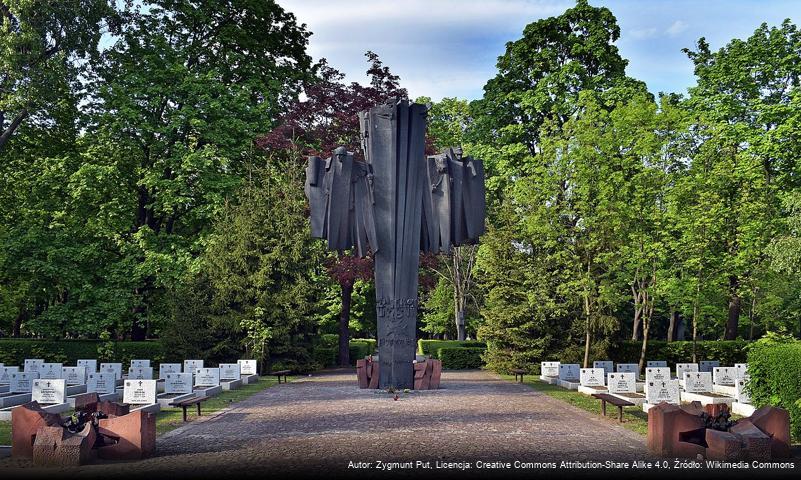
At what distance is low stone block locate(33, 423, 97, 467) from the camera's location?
10.3m

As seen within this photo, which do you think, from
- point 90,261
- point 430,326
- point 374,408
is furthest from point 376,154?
point 430,326

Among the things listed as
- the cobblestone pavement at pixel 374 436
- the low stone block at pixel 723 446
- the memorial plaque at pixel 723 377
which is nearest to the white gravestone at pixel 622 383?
the cobblestone pavement at pixel 374 436

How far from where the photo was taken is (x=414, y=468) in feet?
32.6

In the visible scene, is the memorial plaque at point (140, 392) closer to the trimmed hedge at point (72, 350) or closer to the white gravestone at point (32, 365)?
the white gravestone at point (32, 365)

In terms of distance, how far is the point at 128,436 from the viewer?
1093 centimetres

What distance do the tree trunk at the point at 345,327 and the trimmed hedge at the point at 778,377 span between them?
71.5ft

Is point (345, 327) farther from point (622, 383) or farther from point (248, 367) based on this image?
point (622, 383)

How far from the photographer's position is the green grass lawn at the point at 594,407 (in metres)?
14.8

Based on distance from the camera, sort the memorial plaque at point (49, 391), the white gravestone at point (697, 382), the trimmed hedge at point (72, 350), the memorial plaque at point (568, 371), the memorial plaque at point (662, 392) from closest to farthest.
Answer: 1. the memorial plaque at point (662, 392)
2. the memorial plaque at point (49, 391)
3. the white gravestone at point (697, 382)
4. the memorial plaque at point (568, 371)
5. the trimmed hedge at point (72, 350)

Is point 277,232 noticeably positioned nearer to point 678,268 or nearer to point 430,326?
point 678,268

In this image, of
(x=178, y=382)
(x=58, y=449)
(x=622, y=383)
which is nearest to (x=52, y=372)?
(x=178, y=382)

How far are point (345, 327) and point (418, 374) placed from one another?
1412cm

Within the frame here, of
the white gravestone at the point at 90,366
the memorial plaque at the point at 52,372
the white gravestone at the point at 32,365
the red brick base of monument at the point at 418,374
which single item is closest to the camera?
the red brick base of monument at the point at 418,374

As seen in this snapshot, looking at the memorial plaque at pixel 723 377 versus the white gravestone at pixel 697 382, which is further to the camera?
the memorial plaque at pixel 723 377
